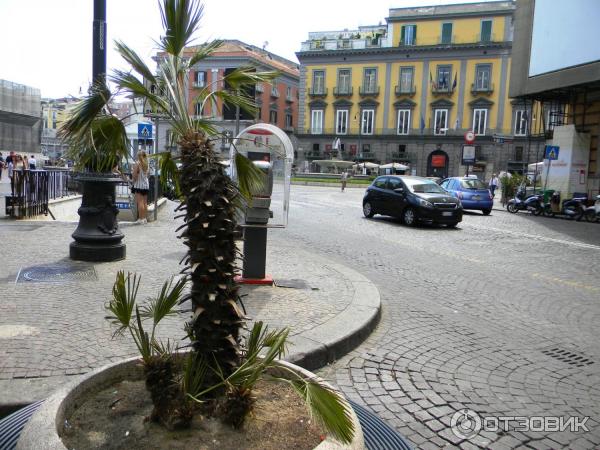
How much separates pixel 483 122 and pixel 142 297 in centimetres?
5735

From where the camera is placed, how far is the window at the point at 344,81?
61.7m

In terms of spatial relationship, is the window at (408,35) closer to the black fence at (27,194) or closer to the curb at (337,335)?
the black fence at (27,194)

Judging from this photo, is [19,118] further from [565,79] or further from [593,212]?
[593,212]

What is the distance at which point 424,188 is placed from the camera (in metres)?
16.1

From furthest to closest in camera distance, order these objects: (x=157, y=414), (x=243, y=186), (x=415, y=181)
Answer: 1. (x=415, y=181)
2. (x=243, y=186)
3. (x=157, y=414)

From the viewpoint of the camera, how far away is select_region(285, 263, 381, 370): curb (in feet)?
13.4

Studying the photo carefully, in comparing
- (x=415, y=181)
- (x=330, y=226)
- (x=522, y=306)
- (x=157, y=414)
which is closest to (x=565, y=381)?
(x=522, y=306)

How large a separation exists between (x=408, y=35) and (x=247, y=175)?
61360 mm

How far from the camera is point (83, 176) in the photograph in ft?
24.3

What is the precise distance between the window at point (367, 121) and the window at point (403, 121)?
10.8ft

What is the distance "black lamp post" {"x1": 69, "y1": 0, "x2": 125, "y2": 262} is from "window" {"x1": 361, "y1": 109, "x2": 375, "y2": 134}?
55622 millimetres

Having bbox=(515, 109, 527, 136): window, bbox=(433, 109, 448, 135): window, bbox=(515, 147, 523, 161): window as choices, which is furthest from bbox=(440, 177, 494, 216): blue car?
bbox=(433, 109, 448, 135): window

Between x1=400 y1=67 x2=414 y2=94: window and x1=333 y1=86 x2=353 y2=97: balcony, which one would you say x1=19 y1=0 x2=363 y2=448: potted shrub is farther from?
x1=333 y1=86 x2=353 y2=97: balcony

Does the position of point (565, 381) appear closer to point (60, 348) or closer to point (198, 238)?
point (198, 238)
